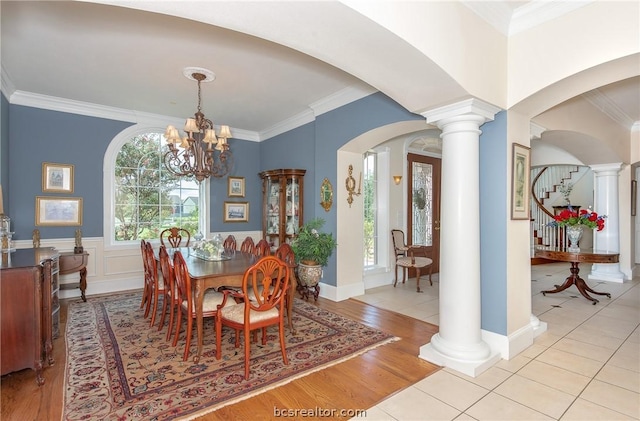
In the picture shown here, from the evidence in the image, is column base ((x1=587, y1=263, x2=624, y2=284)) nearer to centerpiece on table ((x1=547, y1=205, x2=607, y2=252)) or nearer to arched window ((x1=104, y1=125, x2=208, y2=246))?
centerpiece on table ((x1=547, y1=205, x2=607, y2=252))

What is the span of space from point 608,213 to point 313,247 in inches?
222

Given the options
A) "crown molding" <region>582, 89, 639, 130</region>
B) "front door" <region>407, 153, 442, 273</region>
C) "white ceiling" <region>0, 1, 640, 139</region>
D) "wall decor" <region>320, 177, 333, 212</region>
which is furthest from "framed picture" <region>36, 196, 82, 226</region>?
"crown molding" <region>582, 89, 639, 130</region>

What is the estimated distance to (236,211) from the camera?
20.7 ft

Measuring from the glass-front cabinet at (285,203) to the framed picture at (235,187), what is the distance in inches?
36.7

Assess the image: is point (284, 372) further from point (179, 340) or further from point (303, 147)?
point (303, 147)

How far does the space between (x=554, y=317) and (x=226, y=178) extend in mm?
5548

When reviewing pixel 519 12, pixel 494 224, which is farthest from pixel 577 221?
pixel 519 12

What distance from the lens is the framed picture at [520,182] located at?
2844mm

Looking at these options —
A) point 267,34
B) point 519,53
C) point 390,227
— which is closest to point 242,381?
point 267,34

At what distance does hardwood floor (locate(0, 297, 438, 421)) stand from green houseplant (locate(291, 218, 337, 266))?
5.26 feet

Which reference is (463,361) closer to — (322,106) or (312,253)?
(312,253)

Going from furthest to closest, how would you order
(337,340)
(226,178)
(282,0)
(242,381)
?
(226,178) < (337,340) < (242,381) < (282,0)

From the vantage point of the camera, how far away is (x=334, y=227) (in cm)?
468

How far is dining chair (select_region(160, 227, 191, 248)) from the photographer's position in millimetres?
5230
